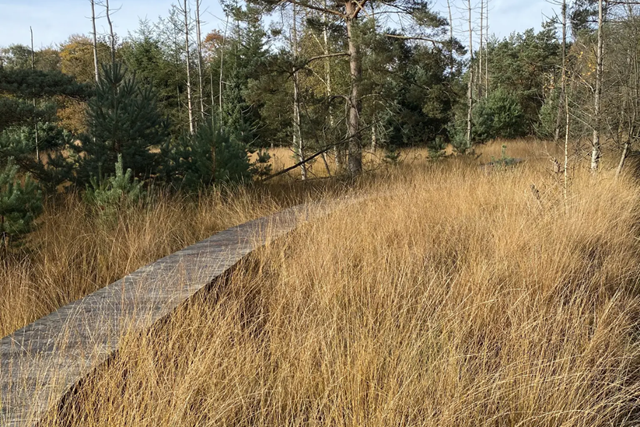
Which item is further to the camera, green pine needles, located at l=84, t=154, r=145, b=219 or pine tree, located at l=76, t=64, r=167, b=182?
pine tree, located at l=76, t=64, r=167, b=182

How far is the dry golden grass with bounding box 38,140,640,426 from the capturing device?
2053mm

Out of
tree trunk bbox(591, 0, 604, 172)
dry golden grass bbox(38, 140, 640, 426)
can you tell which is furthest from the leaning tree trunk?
dry golden grass bbox(38, 140, 640, 426)

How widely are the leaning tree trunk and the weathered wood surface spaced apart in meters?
6.95

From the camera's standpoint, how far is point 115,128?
713 cm

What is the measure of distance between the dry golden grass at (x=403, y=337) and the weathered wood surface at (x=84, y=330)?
11 cm

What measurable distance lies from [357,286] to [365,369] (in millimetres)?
1218

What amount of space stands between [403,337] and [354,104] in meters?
8.87

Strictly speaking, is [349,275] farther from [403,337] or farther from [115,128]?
[115,128]

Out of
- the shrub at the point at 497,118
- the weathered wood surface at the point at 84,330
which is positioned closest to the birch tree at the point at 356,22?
the weathered wood surface at the point at 84,330

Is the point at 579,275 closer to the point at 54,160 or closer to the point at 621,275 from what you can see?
the point at 621,275

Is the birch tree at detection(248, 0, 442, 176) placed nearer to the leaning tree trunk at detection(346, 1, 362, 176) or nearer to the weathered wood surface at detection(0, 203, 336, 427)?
the leaning tree trunk at detection(346, 1, 362, 176)

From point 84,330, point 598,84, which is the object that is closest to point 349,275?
point 84,330

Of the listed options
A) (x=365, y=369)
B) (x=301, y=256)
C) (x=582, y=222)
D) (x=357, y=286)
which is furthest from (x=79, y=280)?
(x=582, y=222)

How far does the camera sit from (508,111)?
25047mm
